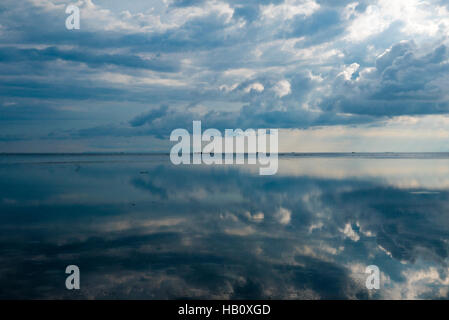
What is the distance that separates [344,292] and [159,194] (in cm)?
2446

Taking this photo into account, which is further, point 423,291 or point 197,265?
point 197,265

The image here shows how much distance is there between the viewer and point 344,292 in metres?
12.1

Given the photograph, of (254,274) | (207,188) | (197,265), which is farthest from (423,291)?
(207,188)

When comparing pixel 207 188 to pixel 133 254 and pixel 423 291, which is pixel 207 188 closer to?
pixel 133 254

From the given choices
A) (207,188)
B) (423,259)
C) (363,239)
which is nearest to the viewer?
(423,259)

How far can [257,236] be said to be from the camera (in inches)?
751
